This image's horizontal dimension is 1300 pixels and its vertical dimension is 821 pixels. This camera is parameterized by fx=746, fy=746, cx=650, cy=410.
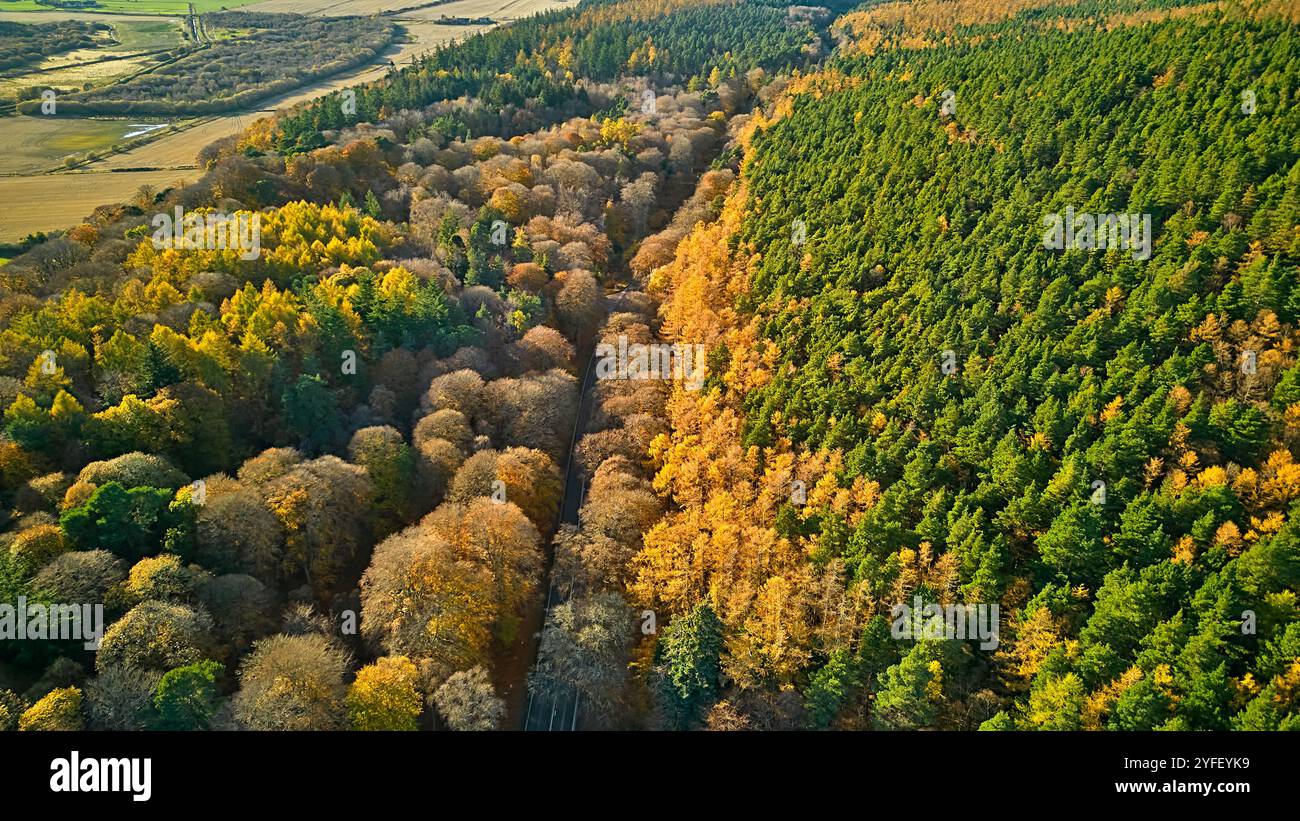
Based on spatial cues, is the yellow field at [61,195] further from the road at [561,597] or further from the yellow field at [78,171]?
the road at [561,597]

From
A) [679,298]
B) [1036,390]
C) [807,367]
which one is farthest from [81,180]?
[1036,390]

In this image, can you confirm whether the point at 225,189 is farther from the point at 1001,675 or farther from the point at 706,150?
the point at 1001,675

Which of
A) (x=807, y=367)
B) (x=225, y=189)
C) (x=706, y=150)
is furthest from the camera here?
(x=706, y=150)

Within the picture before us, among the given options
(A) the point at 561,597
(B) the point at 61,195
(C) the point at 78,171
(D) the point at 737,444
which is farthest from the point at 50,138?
(D) the point at 737,444

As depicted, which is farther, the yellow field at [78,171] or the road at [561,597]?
the yellow field at [78,171]

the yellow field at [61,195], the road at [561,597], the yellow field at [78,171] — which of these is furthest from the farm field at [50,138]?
the road at [561,597]

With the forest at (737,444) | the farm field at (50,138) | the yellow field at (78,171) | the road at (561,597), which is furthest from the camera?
the farm field at (50,138)

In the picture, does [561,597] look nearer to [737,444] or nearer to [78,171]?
[737,444]

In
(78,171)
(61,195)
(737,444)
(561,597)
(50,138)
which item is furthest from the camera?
(50,138)
